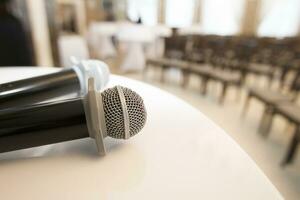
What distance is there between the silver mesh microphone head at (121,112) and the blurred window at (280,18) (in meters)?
6.82

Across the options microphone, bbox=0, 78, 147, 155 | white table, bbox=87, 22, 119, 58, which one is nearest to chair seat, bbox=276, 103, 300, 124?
microphone, bbox=0, 78, 147, 155

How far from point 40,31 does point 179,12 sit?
238 inches

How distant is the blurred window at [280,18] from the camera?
19.0 ft

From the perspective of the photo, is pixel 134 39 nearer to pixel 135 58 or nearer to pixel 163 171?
pixel 135 58

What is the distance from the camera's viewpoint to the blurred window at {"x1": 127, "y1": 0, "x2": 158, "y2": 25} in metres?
6.95

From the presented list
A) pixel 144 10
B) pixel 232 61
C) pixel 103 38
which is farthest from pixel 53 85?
pixel 144 10

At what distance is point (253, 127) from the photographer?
7.33ft

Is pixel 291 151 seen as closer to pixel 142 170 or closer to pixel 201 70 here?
pixel 142 170

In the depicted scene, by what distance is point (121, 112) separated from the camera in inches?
17.0

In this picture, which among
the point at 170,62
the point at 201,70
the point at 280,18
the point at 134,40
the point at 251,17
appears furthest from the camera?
the point at 251,17

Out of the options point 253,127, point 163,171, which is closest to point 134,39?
point 253,127

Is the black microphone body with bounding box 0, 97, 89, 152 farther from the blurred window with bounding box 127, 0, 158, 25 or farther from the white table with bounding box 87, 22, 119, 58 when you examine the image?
the blurred window with bounding box 127, 0, 158, 25

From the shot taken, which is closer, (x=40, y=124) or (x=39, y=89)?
(x=40, y=124)

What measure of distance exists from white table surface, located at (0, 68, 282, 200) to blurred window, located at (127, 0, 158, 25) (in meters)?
6.74
